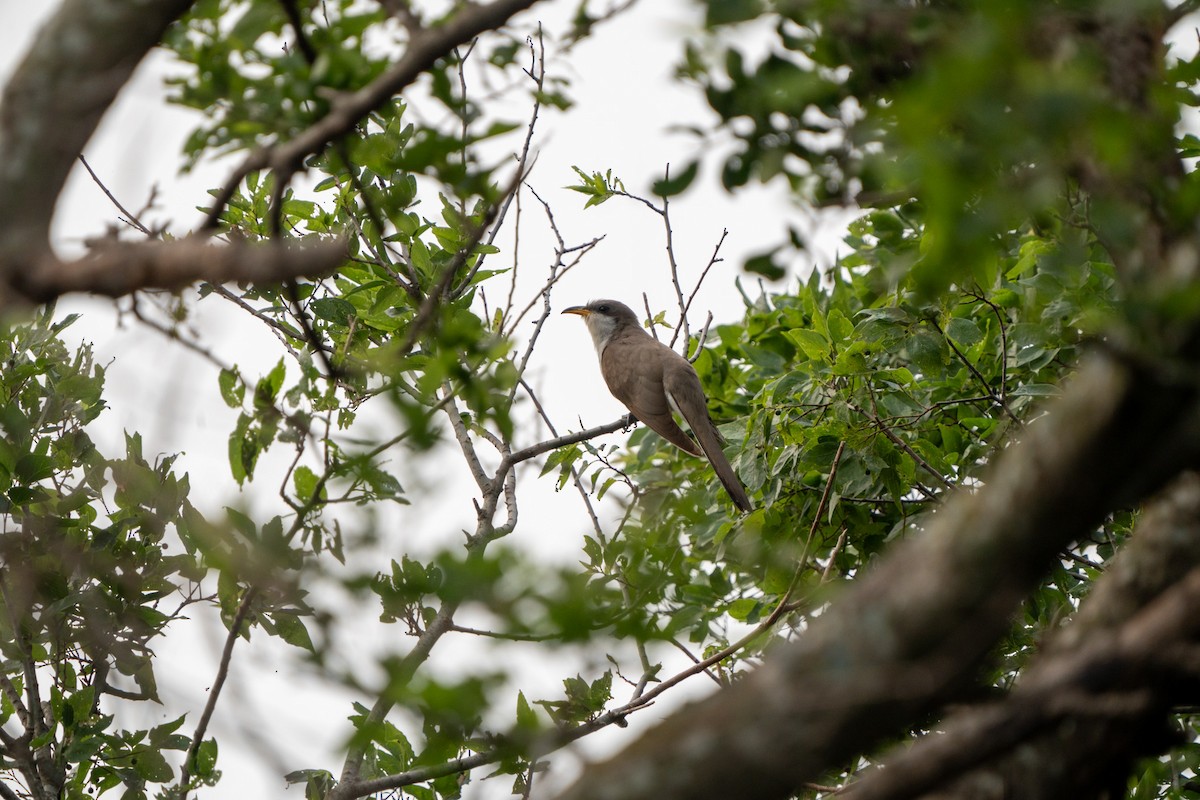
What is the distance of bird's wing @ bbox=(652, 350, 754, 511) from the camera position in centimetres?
536

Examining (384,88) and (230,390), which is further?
(230,390)

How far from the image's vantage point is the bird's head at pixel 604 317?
33.7 ft

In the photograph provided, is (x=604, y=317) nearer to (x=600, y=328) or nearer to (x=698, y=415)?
(x=600, y=328)

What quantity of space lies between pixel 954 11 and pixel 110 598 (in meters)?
3.64

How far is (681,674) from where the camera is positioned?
3.78 m

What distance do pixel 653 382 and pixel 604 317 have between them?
2287 millimetres

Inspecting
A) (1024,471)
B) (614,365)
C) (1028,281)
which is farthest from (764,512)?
(614,365)

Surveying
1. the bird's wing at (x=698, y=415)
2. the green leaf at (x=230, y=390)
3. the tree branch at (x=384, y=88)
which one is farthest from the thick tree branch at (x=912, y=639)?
the bird's wing at (x=698, y=415)

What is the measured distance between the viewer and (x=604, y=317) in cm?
1041

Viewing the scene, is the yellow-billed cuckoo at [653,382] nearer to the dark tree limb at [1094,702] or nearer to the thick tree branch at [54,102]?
the dark tree limb at [1094,702]

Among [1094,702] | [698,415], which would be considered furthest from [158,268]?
[698,415]

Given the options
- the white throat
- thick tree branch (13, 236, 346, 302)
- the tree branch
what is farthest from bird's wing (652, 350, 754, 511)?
thick tree branch (13, 236, 346, 302)

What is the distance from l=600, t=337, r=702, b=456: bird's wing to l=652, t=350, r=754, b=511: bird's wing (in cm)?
8

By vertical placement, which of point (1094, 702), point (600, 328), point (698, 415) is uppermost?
point (600, 328)
